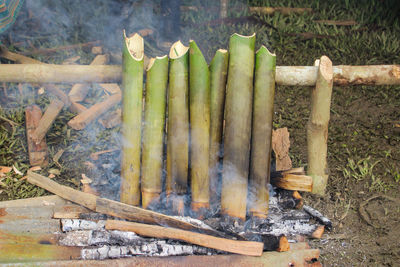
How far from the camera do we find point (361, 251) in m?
3.25

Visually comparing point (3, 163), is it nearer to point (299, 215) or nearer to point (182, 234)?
point (182, 234)

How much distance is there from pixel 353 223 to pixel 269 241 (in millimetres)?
1199

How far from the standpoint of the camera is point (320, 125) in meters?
3.20

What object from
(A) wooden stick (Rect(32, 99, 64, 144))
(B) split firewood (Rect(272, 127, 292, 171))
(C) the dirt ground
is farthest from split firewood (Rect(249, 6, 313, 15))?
(A) wooden stick (Rect(32, 99, 64, 144))

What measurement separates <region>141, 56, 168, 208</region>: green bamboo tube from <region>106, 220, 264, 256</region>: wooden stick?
Result: 0.44 metres

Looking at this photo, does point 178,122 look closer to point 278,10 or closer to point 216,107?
point 216,107

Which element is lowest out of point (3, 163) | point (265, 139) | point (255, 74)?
point (3, 163)

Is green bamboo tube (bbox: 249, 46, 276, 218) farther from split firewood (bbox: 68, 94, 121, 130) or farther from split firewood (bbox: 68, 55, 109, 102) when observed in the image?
split firewood (bbox: 68, 55, 109, 102)

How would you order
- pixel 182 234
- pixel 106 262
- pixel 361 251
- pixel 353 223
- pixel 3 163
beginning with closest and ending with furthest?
pixel 106 262 < pixel 182 234 < pixel 361 251 < pixel 353 223 < pixel 3 163

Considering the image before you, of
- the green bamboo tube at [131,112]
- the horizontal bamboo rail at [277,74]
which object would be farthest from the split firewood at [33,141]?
the green bamboo tube at [131,112]

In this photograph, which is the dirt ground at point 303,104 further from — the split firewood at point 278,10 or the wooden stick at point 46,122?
the wooden stick at point 46,122

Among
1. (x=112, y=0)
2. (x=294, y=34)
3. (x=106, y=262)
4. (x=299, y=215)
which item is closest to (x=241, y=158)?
(x=299, y=215)

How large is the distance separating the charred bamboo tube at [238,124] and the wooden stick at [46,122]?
2073mm

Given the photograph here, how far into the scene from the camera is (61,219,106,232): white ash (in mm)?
2803
